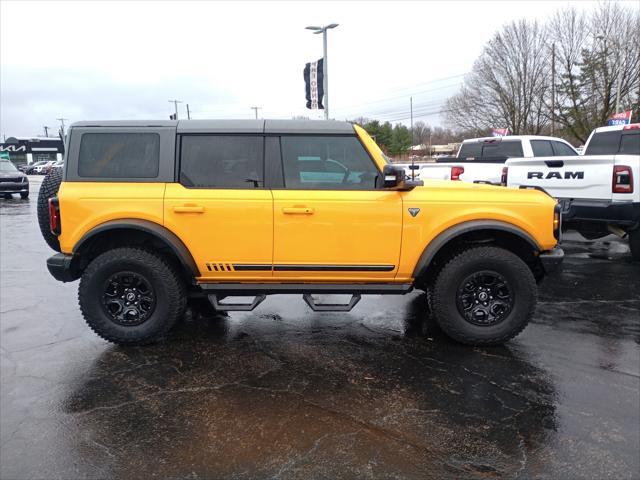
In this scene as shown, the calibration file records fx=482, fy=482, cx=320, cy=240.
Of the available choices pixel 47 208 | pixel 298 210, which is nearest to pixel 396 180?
pixel 298 210

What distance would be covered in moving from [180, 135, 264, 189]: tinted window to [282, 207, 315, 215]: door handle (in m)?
0.34

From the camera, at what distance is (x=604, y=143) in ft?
29.9

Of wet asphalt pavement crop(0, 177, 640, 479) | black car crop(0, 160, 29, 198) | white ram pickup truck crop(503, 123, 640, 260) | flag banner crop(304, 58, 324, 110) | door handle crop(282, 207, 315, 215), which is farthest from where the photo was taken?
flag banner crop(304, 58, 324, 110)

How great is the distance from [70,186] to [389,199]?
108 inches

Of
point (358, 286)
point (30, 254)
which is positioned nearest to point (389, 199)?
point (358, 286)

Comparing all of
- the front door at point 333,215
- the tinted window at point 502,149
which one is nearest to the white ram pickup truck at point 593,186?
the tinted window at point 502,149

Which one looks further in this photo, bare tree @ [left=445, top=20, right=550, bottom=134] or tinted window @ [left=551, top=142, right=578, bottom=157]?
bare tree @ [left=445, top=20, right=550, bottom=134]

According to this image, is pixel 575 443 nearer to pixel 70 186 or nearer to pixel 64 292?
pixel 70 186

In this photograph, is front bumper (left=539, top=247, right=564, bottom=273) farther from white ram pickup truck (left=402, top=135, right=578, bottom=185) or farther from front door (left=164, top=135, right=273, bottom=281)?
white ram pickup truck (left=402, top=135, right=578, bottom=185)

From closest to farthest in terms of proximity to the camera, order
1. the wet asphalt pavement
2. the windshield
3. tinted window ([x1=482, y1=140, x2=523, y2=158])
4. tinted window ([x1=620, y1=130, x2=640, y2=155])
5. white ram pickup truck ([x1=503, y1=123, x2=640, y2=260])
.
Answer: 1. the wet asphalt pavement
2. white ram pickup truck ([x1=503, y1=123, x2=640, y2=260])
3. tinted window ([x1=620, y1=130, x2=640, y2=155])
4. tinted window ([x1=482, y1=140, x2=523, y2=158])
5. the windshield

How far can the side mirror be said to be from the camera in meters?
3.94

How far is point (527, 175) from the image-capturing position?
8.05m

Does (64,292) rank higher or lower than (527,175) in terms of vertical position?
lower

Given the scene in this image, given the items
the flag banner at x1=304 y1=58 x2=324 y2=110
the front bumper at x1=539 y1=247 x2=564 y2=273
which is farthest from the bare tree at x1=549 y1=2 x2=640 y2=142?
the front bumper at x1=539 y1=247 x2=564 y2=273
